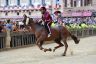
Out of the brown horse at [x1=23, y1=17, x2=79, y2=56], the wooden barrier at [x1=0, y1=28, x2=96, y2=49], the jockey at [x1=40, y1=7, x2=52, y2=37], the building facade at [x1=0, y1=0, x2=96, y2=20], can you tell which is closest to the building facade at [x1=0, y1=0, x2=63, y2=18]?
the building facade at [x1=0, y1=0, x2=96, y2=20]

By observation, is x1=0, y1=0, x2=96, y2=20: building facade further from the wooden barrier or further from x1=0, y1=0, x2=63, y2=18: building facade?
the wooden barrier

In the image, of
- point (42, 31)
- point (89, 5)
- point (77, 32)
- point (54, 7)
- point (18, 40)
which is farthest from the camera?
point (89, 5)

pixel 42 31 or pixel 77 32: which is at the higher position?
pixel 42 31

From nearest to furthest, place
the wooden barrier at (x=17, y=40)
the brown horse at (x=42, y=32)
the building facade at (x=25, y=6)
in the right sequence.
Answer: the brown horse at (x=42, y=32) → the wooden barrier at (x=17, y=40) → the building facade at (x=25, y=6)

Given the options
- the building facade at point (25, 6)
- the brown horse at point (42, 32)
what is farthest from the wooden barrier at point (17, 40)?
the building facade at point (25, 6)

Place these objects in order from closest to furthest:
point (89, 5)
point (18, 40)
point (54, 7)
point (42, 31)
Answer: point (42, 31), point (18, 40), point (54, 7), point (89, 5)

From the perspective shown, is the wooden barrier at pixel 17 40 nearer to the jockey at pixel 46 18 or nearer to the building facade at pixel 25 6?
the jockey at pixel 46 18

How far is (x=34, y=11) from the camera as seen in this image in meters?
98.0

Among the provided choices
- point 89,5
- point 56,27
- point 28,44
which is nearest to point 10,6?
point 89,5

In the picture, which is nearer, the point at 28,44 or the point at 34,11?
the point at 28,44

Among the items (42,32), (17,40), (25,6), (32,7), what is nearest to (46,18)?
(42,32)

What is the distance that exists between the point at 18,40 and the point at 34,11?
71667 mm

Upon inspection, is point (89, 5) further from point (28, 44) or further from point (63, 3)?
point (28, 44)

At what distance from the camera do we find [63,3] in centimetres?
Result: 9825
